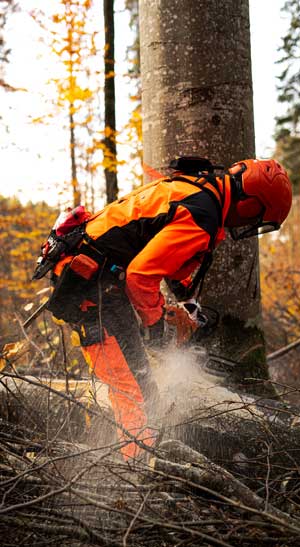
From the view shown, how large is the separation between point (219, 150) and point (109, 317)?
144 cm

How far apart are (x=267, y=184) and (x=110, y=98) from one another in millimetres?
4317

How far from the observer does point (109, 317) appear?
11.0ft

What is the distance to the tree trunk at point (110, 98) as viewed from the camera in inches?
279

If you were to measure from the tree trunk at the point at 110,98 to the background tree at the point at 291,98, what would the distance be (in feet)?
27.9

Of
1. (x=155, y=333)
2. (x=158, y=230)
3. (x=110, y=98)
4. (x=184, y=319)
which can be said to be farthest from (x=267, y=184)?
(x=110, y=98)

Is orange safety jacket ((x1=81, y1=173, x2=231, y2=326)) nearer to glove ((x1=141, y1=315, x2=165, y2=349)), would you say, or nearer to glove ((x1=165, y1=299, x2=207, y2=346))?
glove ((x1=141, y1=315, x2=165, y2=349))

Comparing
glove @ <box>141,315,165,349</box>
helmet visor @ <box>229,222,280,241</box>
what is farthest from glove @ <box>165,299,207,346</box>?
helmet visor @ <box>229,222,280,241</box>

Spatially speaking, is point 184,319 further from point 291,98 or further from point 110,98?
point 291,98

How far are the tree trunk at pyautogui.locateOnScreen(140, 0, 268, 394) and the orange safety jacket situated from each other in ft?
1.66

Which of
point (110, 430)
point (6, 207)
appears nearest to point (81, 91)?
point (6, 207)

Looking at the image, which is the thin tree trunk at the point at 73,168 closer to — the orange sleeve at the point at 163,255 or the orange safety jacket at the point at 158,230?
the orange safety jacket at the point at 158,230

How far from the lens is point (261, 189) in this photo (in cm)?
334

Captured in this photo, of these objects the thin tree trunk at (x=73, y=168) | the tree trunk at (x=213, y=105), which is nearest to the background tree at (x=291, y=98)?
the thin tree trunk at (x=73, y=168)

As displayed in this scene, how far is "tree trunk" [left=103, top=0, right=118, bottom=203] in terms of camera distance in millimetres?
7074
